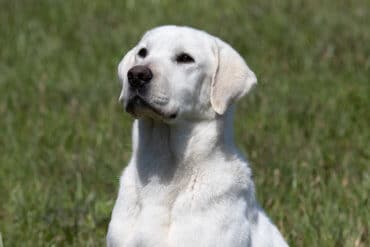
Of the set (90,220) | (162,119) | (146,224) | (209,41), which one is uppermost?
(209,41)

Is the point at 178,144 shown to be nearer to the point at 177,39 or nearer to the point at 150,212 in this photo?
the point at 150,212

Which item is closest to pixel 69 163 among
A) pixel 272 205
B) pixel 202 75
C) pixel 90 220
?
pixel 90 220

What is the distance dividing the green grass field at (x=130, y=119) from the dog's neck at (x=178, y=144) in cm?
154

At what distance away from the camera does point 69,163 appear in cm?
910

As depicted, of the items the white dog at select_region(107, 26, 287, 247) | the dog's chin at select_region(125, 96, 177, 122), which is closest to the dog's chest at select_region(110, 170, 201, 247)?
the white dog at select_region(107, 26, 287, 247)

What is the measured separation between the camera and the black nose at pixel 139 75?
19.7ft

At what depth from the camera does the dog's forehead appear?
630cm

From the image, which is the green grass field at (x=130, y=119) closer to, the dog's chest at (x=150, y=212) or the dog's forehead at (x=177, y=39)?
the dog's chest at (x=150, y=212)

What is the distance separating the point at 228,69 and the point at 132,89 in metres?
0.58

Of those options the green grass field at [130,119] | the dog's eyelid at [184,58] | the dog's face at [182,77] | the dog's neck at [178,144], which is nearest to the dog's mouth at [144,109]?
the dog's face at [182,77]

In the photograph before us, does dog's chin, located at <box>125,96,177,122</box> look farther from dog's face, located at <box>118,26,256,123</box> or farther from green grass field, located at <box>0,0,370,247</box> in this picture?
green grass field, located at <box>0,0,370,247</box>

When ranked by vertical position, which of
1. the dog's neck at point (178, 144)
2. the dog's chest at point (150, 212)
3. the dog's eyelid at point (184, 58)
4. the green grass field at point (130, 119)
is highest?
the dog's eyelid at point (184, 58)

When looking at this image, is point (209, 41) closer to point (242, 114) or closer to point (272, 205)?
point (272, 205)

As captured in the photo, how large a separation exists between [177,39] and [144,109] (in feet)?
1.62
